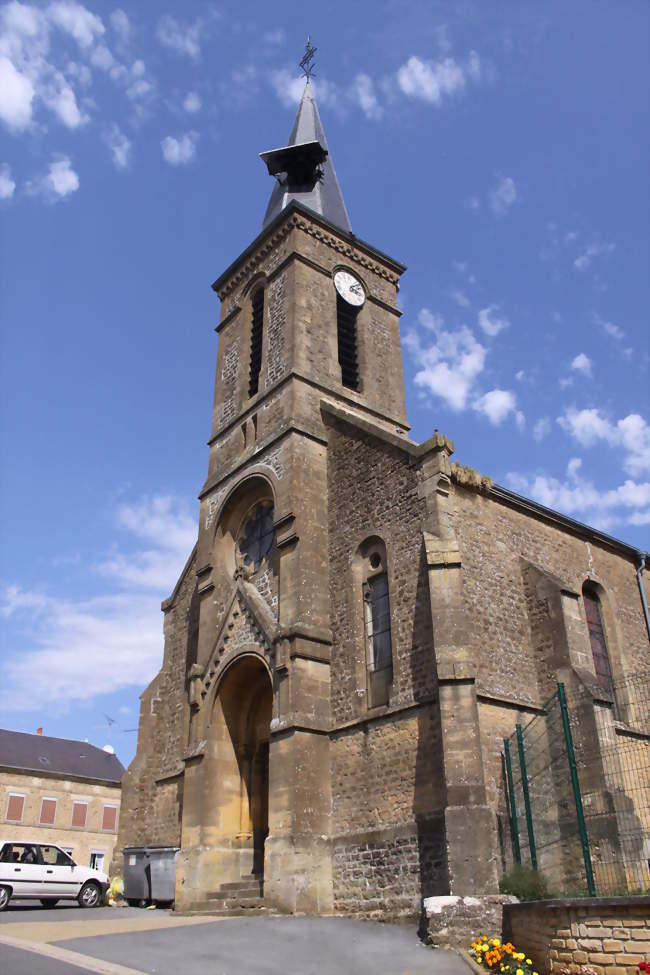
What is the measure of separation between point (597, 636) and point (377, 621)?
5.71m

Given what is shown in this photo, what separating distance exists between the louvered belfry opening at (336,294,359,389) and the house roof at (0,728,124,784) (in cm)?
2625

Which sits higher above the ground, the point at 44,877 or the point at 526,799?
the point at 526,799

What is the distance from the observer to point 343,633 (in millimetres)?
15023

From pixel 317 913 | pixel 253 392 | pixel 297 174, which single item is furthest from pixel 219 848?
pixel 297 174

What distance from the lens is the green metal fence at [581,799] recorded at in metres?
11.1

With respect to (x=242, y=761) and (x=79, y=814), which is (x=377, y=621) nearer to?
(x=242, y=761)

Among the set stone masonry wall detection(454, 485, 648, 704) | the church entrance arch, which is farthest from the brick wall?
stone masonry wall detection(454, 485, 648, 704)

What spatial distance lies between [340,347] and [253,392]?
2628 mm

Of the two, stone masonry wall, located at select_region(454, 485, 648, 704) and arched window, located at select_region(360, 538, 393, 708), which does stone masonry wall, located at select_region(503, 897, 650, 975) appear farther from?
arched window, located at select_region(360, 538, 393, 708)

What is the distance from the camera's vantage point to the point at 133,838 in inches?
750

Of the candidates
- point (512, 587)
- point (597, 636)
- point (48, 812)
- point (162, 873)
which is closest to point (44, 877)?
point (162, 873)

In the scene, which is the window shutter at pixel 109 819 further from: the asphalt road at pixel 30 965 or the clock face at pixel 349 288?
the asphalt road at pixel 30 965

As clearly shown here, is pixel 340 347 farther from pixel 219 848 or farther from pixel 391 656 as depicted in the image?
pixel 219 848

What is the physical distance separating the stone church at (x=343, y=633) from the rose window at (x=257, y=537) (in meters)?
0.07
